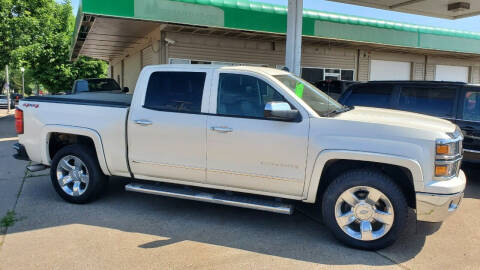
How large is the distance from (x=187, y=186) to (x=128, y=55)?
16356mm

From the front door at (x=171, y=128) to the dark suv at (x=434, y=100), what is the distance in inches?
137

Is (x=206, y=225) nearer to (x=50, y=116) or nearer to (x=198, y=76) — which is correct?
(x=198, y=76)

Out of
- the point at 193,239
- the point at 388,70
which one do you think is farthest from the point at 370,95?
the point at 388,70

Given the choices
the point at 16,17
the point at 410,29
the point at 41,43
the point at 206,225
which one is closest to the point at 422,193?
the point at 206,225

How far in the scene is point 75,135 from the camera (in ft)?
18.4

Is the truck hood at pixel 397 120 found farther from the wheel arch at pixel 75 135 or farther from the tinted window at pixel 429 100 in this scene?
the wheel arch at pixel 75 135

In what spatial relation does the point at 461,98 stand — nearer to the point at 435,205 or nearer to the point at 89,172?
the point at 435,205

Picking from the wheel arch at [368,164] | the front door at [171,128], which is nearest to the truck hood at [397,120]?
the wheel arch at [368,164]

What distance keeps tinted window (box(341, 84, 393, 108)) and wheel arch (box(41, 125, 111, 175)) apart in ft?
14.2

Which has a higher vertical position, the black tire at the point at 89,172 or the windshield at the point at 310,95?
the windshield at the point at 310,95

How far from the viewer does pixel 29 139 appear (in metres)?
5.53

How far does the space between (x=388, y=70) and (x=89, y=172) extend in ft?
53.0

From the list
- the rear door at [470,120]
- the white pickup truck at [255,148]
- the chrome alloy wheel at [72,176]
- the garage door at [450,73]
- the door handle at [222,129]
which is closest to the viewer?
the white pickup truck at [255,148]

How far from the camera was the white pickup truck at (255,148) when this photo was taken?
388cm
